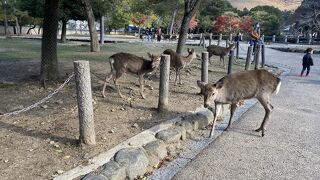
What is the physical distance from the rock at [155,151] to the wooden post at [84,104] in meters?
0.80

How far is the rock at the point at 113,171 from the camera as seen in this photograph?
13.9 ft

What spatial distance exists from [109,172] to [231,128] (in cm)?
316

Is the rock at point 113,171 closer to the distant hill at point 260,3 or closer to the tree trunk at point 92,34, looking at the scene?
the tree trunk at point 92,34

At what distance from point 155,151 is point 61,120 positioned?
1.88 meters

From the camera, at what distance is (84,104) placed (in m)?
5.09

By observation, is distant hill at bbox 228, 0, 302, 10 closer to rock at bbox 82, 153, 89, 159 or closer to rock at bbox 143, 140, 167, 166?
rock at bbox 143, 140, 167, 166

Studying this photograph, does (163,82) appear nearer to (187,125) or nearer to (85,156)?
(187,125)

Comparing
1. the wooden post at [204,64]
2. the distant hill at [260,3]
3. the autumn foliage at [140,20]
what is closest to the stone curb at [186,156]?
the wooden post at [204,64]

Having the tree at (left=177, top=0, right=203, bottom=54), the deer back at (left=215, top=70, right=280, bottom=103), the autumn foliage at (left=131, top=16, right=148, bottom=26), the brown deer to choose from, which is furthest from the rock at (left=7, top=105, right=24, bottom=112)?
the autumn foliage at (left=131, top=16, right=148, bottom=26)

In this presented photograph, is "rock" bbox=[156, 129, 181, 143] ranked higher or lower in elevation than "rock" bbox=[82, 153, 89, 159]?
higher

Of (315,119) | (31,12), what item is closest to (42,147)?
(315,119)

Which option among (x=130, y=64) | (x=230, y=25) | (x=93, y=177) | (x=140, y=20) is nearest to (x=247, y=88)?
(x=130, y=64)

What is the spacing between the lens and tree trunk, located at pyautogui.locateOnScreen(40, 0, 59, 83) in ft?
29.4

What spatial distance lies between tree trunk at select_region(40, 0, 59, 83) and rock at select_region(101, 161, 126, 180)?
5.01 meters
